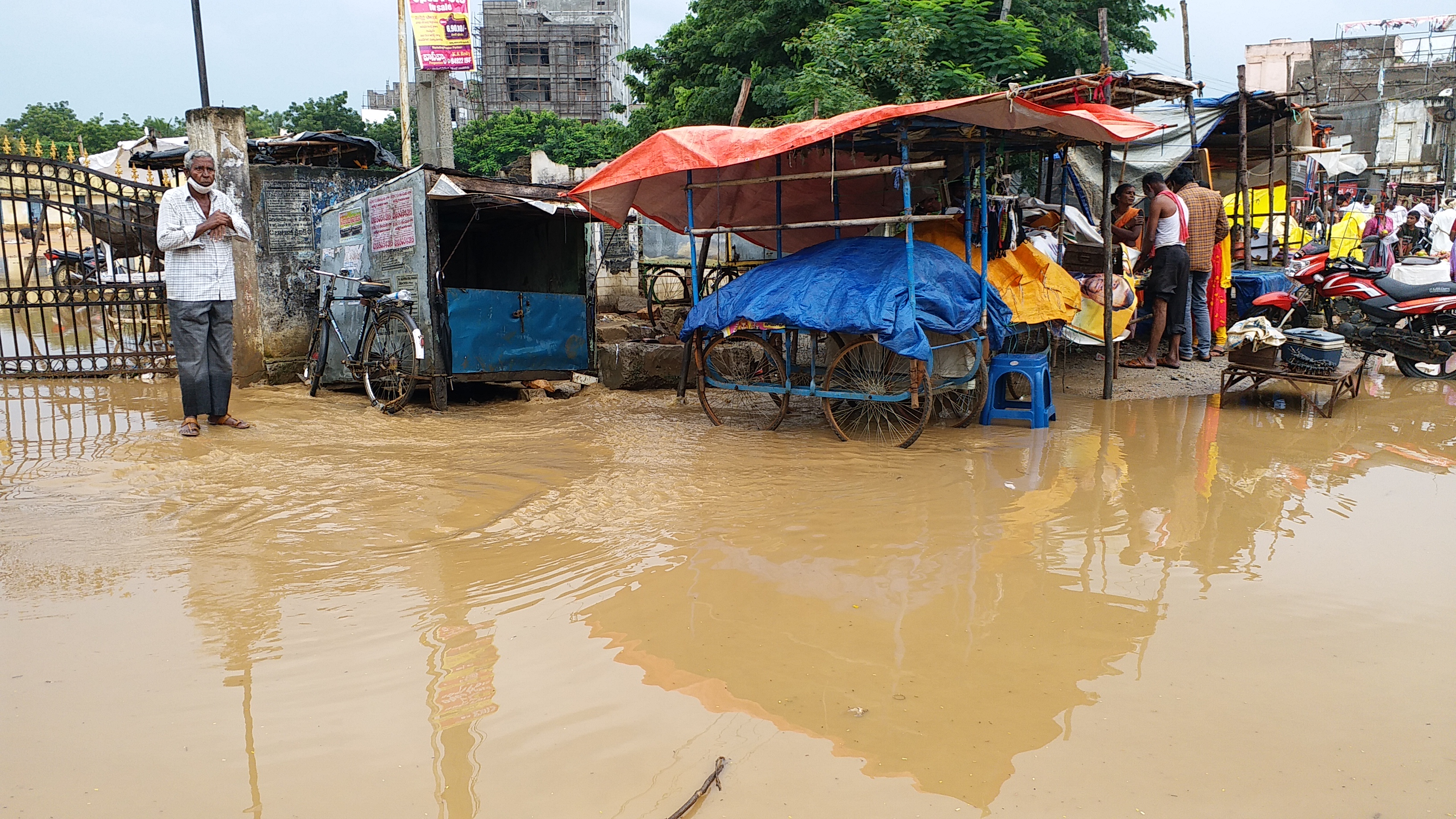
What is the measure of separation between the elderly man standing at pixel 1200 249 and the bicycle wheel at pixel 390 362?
7330mm

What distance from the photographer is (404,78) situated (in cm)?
1772

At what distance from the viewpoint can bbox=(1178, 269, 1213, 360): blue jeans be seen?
31.1 ft

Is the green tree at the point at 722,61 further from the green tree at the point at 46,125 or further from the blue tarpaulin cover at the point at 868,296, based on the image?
the green tree at the point at 46,125

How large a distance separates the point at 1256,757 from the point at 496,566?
289cm

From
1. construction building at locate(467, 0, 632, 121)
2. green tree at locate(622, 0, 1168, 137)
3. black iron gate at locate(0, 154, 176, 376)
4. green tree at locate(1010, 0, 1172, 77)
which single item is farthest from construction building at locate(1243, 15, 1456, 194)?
construction building at locate(467, 0, 632, 121)

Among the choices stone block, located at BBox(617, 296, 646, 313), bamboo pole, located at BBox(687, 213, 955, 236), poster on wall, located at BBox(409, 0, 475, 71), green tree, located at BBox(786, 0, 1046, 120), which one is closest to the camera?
bamboo pole, located at BBox(687, 213, 955, 236)

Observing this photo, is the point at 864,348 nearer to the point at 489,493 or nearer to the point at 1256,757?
the point at 489,493

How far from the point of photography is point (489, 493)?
5176 millimetres

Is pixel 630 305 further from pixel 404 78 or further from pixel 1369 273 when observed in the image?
pixel 1369 273

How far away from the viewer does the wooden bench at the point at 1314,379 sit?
23.4 feet

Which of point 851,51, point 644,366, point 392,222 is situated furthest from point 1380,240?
point 392,222

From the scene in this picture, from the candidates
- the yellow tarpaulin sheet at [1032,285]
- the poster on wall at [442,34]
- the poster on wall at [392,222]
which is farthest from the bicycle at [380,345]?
the poster on wall at [442,34]

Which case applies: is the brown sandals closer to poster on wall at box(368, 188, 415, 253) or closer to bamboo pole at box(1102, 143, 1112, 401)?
poster on wall at box(368, 188, 415, 253)

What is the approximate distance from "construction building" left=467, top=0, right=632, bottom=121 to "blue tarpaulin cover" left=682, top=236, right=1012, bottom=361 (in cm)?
5442
